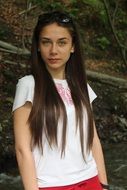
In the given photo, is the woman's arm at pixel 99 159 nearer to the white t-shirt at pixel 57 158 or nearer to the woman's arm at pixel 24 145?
the white t-shirt at pixel 57 158

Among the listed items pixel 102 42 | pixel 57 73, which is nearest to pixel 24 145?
pixel 57 73

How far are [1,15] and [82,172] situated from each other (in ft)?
32.0

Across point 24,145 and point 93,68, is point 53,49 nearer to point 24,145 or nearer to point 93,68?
point 24,145

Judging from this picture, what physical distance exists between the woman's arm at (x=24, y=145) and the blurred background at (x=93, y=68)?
4.64m

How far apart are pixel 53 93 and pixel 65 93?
0.37 ft

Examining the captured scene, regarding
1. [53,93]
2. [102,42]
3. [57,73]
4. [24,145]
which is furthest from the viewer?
[102,42]

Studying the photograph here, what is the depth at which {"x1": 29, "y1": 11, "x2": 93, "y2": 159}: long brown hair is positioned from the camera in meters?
2.63

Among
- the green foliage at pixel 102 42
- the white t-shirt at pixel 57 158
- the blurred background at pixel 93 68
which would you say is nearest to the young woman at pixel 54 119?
the white t-shirt at pixel 57 158

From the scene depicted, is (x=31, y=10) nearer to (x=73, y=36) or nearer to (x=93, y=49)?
(x=93, y=49)

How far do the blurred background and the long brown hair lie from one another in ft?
14.8

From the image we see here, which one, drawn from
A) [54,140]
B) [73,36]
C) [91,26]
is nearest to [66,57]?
[73,36]

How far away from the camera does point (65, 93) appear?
2.82 meters

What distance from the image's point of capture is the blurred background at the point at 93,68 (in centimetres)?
791

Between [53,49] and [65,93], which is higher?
[53,49]
